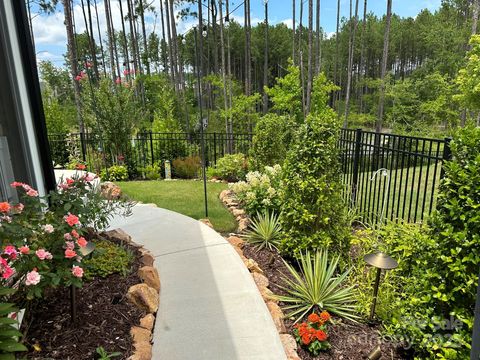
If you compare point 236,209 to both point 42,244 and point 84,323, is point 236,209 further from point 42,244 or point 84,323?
point 42,244

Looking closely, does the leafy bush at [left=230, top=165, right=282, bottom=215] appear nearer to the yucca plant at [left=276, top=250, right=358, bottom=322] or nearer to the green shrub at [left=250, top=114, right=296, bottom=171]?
the green shrub at [left=250, top=114, right=296, bottom=171]

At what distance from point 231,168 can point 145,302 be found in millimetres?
5480

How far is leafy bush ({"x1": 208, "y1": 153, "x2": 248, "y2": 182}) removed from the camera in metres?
7.43

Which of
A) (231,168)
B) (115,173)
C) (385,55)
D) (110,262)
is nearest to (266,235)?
(110,262)

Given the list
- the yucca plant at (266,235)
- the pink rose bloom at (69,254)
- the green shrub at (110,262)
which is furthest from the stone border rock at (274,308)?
the pink rose bloom at (69,254)

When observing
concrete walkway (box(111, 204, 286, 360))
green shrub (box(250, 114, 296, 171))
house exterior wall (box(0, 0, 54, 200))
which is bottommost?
concrete walkway (box(111, 204, 286, 360))

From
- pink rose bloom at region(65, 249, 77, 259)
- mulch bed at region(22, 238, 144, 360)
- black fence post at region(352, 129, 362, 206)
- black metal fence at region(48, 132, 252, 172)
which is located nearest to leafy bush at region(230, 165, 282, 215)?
black fence post at region(352, 129, 362, 206)

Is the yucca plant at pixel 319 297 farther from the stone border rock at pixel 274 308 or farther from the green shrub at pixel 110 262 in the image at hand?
the green shrub at pixel 110 262

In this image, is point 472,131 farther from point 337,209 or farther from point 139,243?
point 139,243

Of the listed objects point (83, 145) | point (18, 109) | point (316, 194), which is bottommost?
point (83, 145)

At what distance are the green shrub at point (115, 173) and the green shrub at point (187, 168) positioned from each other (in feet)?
4.52

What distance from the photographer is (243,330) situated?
2.03m

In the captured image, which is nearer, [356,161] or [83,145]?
[356,161]

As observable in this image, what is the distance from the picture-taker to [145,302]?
2168mm
